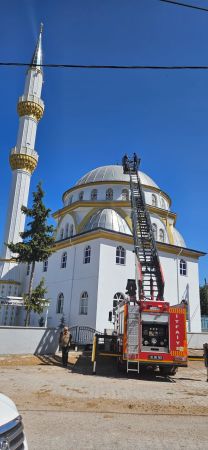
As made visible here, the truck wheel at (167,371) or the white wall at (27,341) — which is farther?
the white wall at (27,341)

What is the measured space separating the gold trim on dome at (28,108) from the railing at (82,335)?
22924 millimetres

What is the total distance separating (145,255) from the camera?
18125 millimetres

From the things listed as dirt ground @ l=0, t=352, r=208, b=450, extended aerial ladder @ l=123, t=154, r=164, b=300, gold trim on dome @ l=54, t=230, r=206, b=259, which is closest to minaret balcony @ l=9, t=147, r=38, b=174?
gold trim on dome @ l=54, t=230, r=206, b=259

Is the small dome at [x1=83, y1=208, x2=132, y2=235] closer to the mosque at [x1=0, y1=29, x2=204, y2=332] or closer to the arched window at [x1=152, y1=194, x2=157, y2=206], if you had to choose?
the mosque at [x1=0, y1=29, x2=204, y2=332]

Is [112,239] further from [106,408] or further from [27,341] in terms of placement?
[106,408]

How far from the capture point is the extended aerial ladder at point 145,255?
16073mm

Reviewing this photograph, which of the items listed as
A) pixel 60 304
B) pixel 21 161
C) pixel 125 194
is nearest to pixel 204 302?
pixel 125 194

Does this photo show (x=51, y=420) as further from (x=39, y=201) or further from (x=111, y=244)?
(x=111, y=244)

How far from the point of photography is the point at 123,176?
34.0 m

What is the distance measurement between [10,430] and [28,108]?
112 feet

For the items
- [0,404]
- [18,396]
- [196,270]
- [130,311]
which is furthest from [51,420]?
[196,270]

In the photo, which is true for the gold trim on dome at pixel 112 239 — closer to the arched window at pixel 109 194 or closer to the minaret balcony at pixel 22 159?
the arched window at pixel 109 194

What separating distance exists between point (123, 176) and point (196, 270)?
1178 cm

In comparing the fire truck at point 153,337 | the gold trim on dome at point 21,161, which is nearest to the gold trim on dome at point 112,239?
the gold trim on dome at point 21,161
